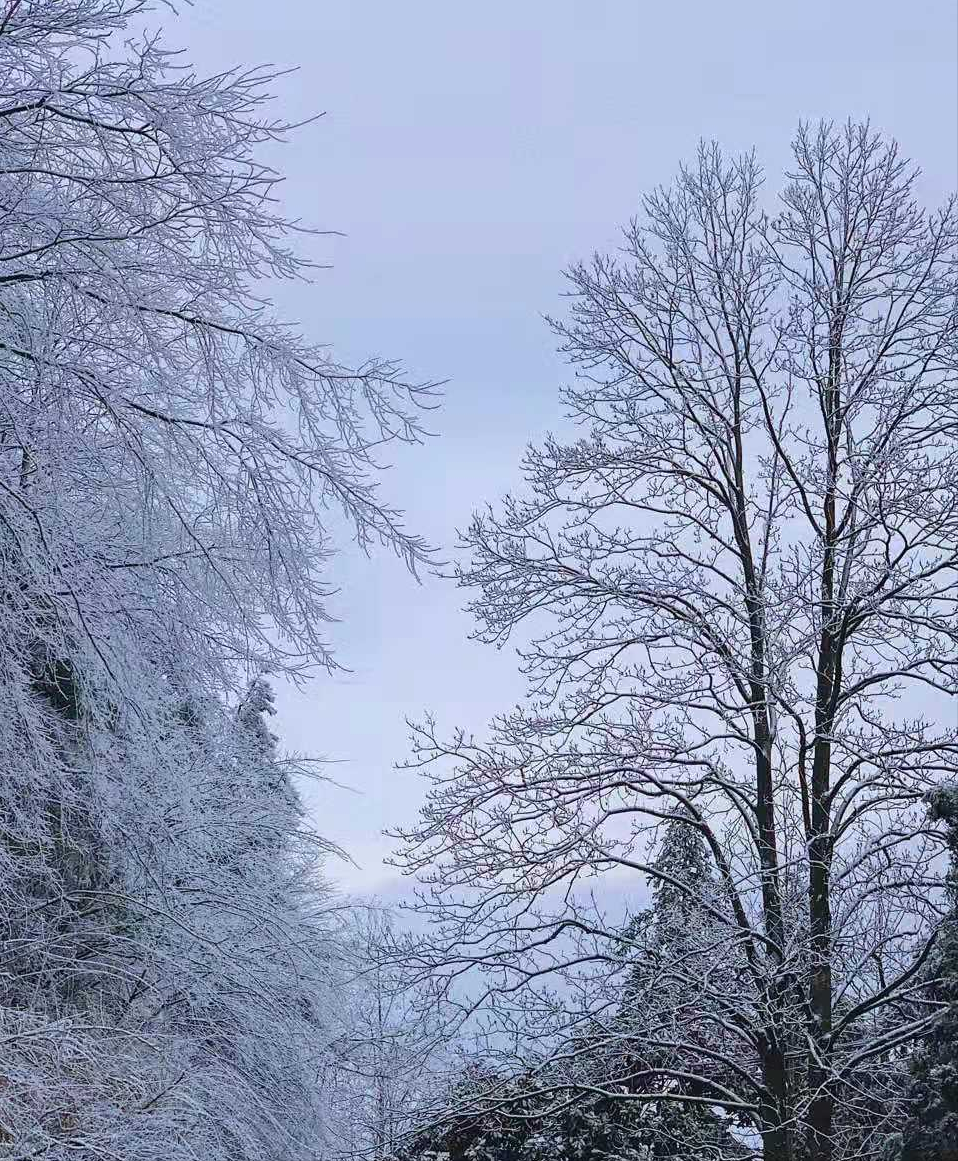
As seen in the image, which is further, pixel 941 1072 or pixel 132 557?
pixel 132 557

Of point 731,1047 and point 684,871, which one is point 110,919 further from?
point 684,871

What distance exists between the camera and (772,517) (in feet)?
34.6

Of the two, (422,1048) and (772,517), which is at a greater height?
(772,517)

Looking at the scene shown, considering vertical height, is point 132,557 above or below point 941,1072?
above

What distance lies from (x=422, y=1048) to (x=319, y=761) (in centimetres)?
400

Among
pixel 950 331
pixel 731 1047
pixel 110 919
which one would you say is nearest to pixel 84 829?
pixel 110 919

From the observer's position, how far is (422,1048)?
9.84 metres

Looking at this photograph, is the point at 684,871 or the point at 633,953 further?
the point at 684,871

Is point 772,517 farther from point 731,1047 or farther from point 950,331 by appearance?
point 731,1047

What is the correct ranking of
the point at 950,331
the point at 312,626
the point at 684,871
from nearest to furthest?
Result: the point at 312,626
the point at 950,331
the point at 684,871

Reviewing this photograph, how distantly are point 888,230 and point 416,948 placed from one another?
24.0ft

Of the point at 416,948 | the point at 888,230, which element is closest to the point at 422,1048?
the point at 416,948

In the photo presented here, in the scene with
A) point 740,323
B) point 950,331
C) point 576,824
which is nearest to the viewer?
point 576,824

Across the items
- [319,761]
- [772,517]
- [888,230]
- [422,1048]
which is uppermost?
[888,230]
